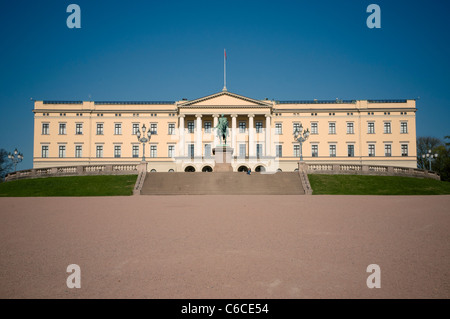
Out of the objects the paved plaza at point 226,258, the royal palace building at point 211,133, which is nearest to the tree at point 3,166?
the royal palace building at point 211,133

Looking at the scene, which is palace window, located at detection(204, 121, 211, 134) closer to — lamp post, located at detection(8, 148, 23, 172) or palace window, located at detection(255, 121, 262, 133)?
palace window, located at detection(255, 121, 262, 133)

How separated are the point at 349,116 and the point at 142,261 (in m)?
66.1

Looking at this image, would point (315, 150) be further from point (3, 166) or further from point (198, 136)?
point (3, 166)

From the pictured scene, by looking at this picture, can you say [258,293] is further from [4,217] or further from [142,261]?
[4,217]

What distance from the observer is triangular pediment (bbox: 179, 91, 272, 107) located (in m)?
61.1

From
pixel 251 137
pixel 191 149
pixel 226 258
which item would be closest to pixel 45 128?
pixel 191 149

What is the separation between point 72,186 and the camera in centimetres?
3247

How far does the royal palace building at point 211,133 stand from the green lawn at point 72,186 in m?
27.8

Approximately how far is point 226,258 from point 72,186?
30302 mm

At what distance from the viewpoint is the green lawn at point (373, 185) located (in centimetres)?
3005

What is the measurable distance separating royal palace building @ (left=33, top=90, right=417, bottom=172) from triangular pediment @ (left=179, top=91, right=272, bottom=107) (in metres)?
2.47

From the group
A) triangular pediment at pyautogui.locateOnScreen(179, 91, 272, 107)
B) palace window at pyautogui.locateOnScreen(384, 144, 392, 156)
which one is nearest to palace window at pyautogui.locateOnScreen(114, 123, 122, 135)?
triangular pediment at pyautogui.locateOnScreen(179, 91, 272, 107)

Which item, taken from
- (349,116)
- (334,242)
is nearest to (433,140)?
(349,116)
